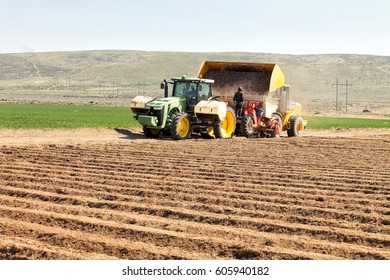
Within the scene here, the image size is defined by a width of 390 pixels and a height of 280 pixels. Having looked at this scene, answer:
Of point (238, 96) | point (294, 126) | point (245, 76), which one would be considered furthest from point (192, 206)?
point (294, 126)

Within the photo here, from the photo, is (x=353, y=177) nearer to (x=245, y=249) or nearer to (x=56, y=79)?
(x=245, y=249)

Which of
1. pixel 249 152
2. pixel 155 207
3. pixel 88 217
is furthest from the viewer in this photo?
pixel 249 152

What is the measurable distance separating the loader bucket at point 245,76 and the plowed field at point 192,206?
292 inches

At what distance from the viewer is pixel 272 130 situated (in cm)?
2386

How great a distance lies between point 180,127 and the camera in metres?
21.5

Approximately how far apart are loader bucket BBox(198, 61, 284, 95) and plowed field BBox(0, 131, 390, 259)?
7.43m

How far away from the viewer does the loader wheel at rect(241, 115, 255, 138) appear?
22453 millimetres

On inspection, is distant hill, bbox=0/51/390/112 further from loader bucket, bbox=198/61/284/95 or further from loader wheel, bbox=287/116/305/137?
loader bucket, bbox=198/61/284/95

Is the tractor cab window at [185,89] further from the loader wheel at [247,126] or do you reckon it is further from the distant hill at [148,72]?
the distant hill at [148,72]

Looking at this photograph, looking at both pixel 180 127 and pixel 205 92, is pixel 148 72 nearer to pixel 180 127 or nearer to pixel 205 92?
pixel 205 92

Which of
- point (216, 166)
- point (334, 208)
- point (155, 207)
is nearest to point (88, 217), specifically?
point (155, 207)

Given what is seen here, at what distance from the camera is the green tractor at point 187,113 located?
21047 millimetres

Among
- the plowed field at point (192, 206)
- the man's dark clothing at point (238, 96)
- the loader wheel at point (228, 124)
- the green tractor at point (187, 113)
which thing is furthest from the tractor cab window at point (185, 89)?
the plowed field at point (192, 206)

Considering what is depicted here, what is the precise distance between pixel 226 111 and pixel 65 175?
10503 mm
